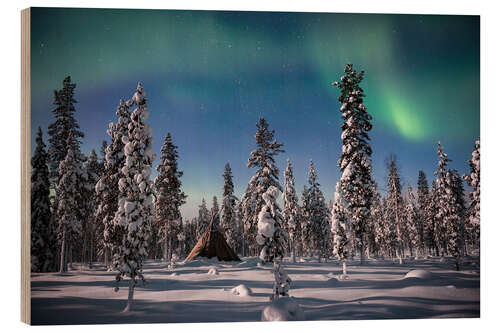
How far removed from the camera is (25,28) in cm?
1255

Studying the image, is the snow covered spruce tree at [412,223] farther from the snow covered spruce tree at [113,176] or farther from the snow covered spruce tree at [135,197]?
the snow covered spruce tree at [135,197]

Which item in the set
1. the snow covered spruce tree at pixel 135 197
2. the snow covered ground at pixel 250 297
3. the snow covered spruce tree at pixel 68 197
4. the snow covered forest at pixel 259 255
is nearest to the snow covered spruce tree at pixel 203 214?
the snow covered forest at pixel 259 255

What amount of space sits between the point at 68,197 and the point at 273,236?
48.7 ft

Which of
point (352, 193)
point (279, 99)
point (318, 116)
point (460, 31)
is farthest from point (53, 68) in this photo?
point (460, 31)

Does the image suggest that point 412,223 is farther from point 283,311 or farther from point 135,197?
point 135,197

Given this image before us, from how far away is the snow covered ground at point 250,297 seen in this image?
12.0 m

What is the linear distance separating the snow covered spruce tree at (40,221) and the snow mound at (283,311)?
354 inches

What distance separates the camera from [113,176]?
17.9 meters

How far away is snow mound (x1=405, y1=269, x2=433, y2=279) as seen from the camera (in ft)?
46.5

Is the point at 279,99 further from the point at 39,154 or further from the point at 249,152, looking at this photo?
the point at 39,154

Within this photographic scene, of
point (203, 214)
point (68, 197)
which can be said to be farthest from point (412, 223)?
point (68, 197)

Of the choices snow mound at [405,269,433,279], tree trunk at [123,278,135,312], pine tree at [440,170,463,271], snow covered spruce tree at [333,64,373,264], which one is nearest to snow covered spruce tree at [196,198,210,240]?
tree trunk at [123,278,135,312]

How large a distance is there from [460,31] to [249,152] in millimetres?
11162

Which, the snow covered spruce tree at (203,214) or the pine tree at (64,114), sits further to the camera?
the snow covered spruce tree at (203,214)
